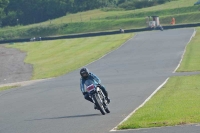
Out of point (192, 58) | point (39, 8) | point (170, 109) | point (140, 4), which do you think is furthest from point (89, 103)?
point (39, 8)

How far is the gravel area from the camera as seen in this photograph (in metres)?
37.5

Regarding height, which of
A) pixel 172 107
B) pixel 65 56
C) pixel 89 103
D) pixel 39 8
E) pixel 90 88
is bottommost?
pixel 39 8

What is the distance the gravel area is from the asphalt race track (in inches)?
133

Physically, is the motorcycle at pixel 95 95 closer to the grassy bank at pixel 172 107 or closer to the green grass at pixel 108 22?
the grassy bank at pixel 172 107

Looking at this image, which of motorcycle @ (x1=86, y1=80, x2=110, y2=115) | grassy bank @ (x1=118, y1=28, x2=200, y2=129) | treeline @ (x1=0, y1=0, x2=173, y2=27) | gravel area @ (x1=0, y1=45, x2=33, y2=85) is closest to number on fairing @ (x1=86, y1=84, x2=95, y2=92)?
motorcycle @ (x1=86, y1=80, x2=110, y2=115)

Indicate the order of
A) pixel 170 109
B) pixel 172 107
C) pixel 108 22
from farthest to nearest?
pixel 108 22 → pixel 172 107 → pixel 170 109

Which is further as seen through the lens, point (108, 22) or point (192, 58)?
point (108, 22)

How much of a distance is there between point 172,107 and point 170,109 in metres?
0.45

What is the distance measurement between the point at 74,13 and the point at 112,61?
7613 centimetres

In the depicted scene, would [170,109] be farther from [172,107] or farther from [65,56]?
[65,56]

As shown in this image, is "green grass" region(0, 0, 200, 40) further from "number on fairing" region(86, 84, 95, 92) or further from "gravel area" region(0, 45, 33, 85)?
"number on fairing" region(86, 84, 95, 92)

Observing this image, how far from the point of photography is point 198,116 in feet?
48.5

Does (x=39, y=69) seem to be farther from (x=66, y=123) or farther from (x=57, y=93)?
(x=66, y=123)

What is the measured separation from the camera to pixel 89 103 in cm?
2147
